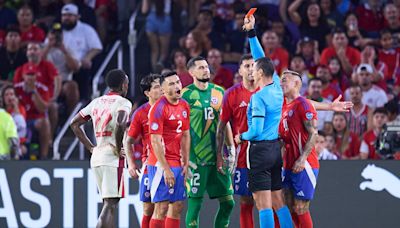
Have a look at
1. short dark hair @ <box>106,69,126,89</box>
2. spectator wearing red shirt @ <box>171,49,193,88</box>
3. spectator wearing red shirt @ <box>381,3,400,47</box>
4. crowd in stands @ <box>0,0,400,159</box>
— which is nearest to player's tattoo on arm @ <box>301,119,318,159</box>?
short dark hair @ <box>106,69,126,89</box>

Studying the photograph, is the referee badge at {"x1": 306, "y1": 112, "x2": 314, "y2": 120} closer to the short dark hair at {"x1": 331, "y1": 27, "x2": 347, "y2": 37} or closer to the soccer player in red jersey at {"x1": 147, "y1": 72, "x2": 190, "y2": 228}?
the soccer player in red jersey at {"x1": 147, "y1": 72, "x2": 190, "y2": 228}

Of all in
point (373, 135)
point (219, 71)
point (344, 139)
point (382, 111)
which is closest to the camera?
point (382, 111)

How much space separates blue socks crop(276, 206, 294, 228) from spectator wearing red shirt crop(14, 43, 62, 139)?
7.40 meters

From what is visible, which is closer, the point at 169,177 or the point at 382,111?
the point at 169,177

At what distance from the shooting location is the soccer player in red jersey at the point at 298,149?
1490 cm

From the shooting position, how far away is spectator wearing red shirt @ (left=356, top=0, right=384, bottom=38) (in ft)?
72.8

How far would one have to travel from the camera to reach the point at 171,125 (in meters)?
15.0

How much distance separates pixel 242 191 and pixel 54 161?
10.7 ft

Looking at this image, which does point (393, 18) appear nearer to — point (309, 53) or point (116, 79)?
point (309, 53)

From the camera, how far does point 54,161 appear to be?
17.4 m

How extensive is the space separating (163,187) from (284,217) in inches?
59.3

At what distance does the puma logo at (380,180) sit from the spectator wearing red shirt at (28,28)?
7.81m

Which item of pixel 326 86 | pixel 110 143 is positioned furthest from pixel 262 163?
pixel 326 86

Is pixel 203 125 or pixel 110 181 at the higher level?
pixel 203 125
